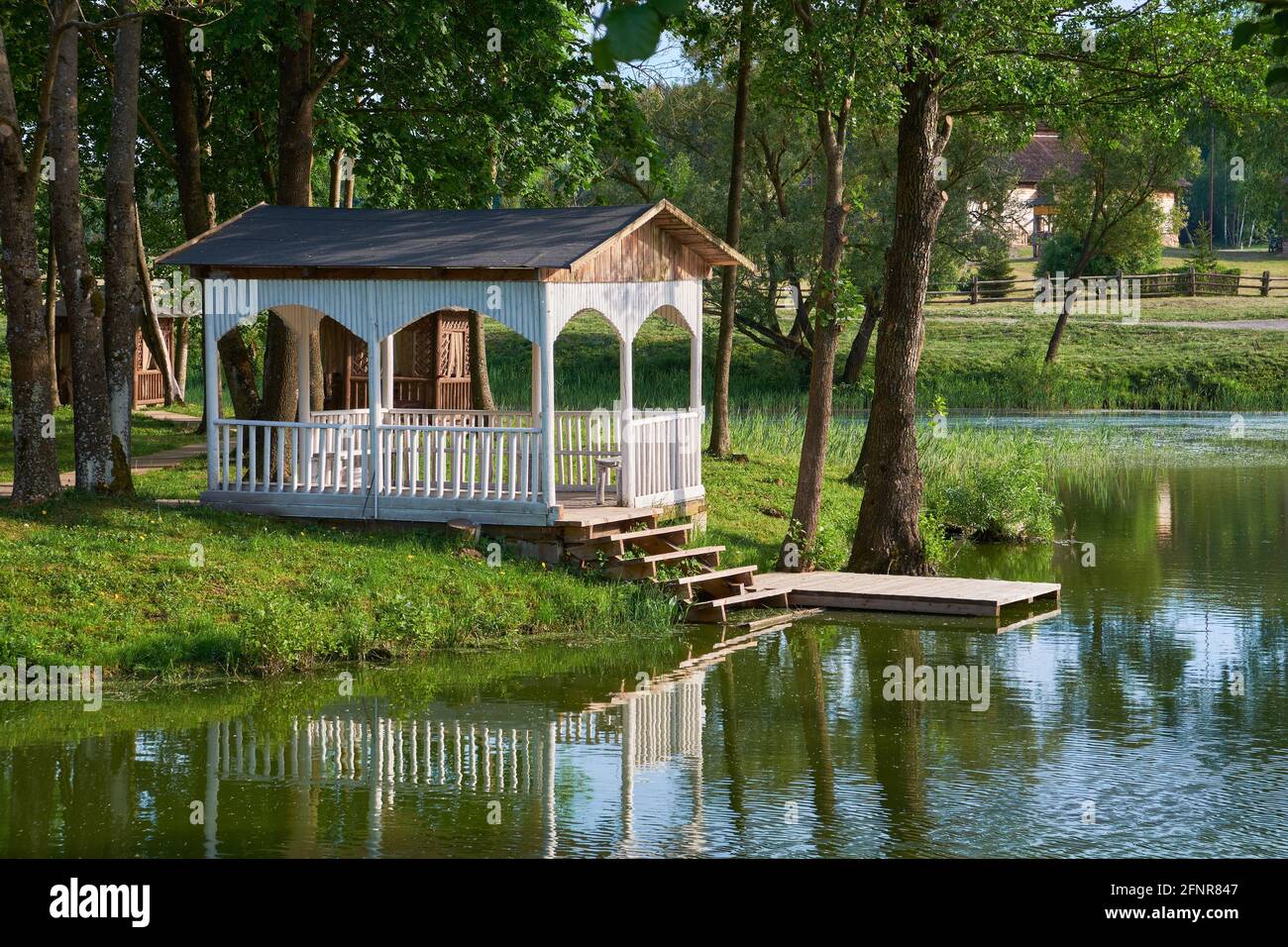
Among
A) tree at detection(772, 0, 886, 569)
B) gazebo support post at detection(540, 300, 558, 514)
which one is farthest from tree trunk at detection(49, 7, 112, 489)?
tree at detection(772, 0, 886, 569)

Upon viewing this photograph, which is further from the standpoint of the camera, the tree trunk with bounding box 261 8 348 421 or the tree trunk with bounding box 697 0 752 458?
the tree trunk with bounding box 697 0 752 458

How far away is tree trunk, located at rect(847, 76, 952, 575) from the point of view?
20.7m

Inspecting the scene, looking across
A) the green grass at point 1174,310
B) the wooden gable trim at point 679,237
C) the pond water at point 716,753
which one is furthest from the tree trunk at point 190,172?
the green grass at point 1174,310

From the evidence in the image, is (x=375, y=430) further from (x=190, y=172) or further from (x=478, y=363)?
(x=478, y=363)

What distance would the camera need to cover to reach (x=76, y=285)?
1875cm

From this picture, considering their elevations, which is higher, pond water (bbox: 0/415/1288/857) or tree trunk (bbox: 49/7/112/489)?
tree trunk (bbox: 49/7/112/489)

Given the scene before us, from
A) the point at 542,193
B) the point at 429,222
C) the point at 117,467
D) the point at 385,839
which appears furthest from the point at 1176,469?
the point at 385,839

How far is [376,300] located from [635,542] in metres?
4.03

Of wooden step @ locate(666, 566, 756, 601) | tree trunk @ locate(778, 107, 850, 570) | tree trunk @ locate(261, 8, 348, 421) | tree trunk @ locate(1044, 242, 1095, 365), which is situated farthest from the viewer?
tree trunk @ locate(1044, 242, 1095, 365)

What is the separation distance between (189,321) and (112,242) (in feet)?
67.9

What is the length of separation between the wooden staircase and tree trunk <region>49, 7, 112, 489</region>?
5.54 m

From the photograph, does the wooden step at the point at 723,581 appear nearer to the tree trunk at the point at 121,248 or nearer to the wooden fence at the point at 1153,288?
the tree trunk at the point at 121,248

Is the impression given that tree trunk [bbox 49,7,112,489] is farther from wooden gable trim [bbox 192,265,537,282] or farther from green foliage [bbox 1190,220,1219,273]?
green foliage [bbox 1190,220,1219,273]

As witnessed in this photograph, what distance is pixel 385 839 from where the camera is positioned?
34.1 feet
